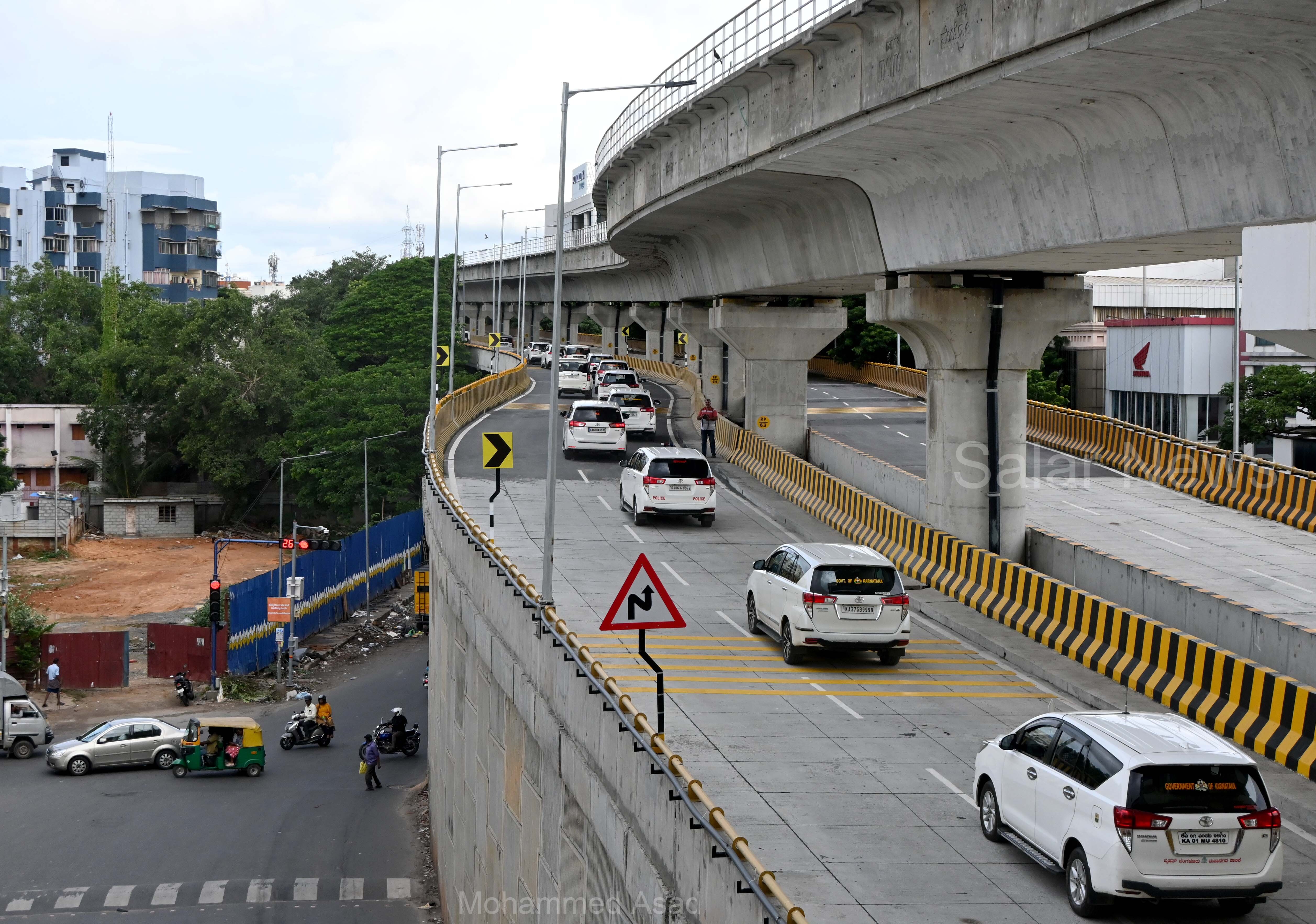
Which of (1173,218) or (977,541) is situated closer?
(1173,218)

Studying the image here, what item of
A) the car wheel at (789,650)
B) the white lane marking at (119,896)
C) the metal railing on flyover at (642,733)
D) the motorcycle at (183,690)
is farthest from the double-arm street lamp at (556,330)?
the motorcycle at (183,690)

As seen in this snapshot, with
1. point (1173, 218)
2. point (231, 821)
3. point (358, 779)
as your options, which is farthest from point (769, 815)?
point (358, 779)

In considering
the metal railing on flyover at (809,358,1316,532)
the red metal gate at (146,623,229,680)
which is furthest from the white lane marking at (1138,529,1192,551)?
the red metal gate at (146,623,229,680)

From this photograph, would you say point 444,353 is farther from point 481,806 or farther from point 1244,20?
point 1244,20

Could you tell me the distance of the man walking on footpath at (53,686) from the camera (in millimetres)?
45188

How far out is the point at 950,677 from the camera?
1972 centimetres

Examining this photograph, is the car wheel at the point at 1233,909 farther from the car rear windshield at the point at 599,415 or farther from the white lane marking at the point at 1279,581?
the car rear windshield at the point at 599,415

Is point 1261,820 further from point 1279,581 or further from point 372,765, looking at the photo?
point 372,765

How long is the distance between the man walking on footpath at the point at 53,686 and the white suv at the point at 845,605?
3377 centimetres

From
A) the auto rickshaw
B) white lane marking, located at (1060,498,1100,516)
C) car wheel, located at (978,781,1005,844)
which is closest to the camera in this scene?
car wheel, located at (978,781,1005,844)

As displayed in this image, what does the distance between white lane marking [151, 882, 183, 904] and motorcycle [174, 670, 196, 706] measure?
18820 mm

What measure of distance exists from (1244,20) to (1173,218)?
3.82 metres

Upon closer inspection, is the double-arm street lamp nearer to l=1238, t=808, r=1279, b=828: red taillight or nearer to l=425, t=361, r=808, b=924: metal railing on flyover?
l=425, t=361, r=808, b=924: metal railing on flyover

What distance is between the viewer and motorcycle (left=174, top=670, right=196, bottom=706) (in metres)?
45.3
